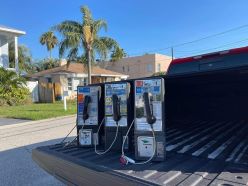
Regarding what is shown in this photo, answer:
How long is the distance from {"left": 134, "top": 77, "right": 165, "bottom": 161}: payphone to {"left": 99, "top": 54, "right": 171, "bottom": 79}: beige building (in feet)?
133

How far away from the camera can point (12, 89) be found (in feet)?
68.0

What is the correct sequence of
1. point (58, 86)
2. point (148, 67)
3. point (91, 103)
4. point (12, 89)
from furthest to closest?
point (148, 67) → point (58, 86) → point (12, 89) → point (91, 103)

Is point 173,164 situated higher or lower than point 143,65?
lower

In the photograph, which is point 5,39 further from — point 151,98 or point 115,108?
point 151,98

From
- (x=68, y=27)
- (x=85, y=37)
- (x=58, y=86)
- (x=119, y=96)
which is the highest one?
(x=68, y=27)

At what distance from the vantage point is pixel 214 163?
2287 millimetres

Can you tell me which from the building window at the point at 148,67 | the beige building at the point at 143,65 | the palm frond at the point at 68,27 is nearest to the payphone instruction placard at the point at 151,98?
the palm frond at the point at 68,27

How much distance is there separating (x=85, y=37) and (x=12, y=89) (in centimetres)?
667

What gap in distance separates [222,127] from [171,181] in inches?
98.1

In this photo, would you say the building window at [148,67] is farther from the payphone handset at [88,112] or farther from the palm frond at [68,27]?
the payphone handset at [88,112]

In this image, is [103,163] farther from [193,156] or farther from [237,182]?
[237,182]

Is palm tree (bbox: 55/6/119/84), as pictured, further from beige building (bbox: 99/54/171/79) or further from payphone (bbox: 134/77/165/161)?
beige building (bbox: 99/54/171/79)

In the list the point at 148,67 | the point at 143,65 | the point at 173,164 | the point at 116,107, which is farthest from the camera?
the point at 143,65

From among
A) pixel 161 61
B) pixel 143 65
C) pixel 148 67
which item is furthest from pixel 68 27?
pixel 161 61
